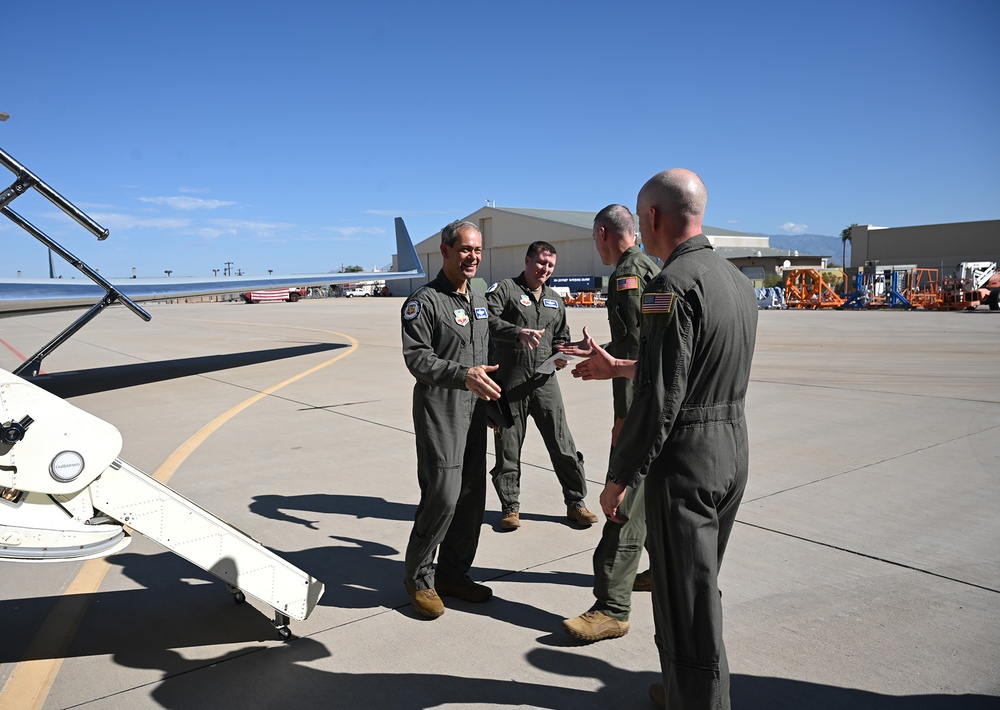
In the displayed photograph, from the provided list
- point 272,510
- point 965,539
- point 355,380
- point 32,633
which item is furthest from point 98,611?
point 355,380

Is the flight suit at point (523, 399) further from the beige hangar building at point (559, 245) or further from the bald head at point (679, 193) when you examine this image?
the beige hangar building at point (559, 245)

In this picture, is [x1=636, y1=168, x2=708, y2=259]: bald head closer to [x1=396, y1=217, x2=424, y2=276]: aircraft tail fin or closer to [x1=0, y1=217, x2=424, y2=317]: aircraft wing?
[x1=0, y1=217, x2=424, y2=317]: aircraft wing

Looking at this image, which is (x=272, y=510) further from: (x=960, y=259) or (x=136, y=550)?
(x=960, y=259)

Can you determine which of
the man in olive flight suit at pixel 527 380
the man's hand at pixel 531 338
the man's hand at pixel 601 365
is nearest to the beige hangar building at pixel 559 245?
the man in olive flight suit at pixel 527 380

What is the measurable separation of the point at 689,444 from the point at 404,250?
71.8 ft

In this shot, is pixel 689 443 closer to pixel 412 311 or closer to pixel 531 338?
pixel 412 311

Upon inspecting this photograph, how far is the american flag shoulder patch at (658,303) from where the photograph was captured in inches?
84.3

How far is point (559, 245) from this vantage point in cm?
6512

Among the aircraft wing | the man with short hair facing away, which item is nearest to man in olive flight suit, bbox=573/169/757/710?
the man with short hair facing away

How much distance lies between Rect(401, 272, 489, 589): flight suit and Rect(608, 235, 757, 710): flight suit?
1329mm

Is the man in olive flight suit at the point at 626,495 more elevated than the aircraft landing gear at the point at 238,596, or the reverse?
the man in olive flight suit at the point at 626,495

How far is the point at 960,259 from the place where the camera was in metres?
64.2

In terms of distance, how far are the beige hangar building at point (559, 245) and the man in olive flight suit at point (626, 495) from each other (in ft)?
181

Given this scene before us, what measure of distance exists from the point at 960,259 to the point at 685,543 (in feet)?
250
